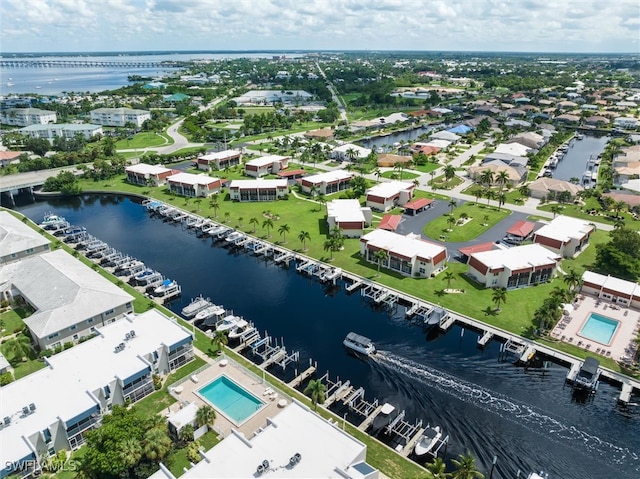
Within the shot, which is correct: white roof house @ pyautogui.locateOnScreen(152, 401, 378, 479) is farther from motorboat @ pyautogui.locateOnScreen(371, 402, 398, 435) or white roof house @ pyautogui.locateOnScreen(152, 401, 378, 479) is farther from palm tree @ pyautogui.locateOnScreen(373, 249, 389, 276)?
palm tree @ pyautogui.locateOnScreen(373, 249, 389, 276)

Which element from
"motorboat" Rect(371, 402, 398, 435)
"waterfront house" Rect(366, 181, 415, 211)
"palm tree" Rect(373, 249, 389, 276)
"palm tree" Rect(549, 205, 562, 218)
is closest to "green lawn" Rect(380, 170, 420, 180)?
"waterfront house" Rect(366, 181, 415, 211)

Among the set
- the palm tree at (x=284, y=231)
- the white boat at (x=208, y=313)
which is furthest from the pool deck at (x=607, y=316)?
the palm tree at (x=284, y=231)

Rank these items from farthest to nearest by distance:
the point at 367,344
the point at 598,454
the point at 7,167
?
the point at 7,167
the point at 367,344
the point at 598,454

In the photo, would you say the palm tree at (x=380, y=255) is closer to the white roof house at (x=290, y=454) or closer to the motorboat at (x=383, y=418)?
the motorboat at (x=383, y=418)

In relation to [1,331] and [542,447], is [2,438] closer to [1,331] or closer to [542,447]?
[1,331]

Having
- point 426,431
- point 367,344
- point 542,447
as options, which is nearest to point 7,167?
point 367,344

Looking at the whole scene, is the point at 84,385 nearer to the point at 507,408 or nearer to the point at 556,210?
the point at 507,408
